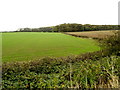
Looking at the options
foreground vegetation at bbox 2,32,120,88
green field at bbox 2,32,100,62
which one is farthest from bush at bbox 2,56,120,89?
green field at bbox 2,32,100,62

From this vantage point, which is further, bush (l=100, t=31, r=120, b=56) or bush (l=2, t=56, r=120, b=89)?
bush (l=100, t=31, r=120, b=56)

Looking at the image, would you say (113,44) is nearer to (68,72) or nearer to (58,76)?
(68,72)

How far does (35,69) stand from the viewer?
782cm

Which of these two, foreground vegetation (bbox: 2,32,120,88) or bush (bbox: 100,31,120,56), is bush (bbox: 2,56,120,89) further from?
bush (bbox: 100,31,120,56)

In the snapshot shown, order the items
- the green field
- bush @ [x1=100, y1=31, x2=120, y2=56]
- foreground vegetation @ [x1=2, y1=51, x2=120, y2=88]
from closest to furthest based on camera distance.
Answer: foreground vegetation @ [x1=2, y1=51, x2=120, y2=88], bush @ [x1=100, y1=31, x2=120, y2=56], the green field

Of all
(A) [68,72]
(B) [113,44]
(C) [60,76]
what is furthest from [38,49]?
(C) [60,76]

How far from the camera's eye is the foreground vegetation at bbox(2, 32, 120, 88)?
5.13m

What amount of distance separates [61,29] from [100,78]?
37.2 m

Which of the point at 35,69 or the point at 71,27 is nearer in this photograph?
the point at 35,69

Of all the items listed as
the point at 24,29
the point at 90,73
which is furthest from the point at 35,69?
the point at 24,29

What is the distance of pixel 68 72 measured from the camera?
614 cm

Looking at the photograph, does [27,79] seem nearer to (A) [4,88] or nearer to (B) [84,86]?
(A) [4,88]

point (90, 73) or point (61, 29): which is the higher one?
point (61, 29)

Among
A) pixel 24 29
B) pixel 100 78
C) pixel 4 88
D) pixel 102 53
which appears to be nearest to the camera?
pixel 4 88
